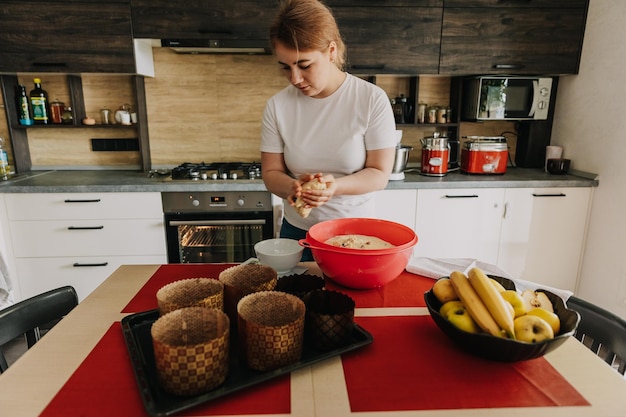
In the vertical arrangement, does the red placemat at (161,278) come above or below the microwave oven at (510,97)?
below

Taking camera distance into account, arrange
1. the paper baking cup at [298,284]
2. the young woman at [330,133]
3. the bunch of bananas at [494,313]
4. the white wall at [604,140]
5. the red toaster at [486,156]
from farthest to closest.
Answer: the red toaster at [486,156]
the white wall at [604,140]
the young woman at [330,133]
the paper baking cup at [298,284]
the bunch of bananas at [494,313]

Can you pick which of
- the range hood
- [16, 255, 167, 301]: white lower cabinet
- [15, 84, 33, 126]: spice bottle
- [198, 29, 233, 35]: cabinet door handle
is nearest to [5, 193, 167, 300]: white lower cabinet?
[16, 255, 167, 301]: white lower cabinet

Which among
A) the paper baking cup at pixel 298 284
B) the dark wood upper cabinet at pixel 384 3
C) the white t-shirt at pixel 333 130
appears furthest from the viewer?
the dark wood upper cabinet at pixel 384 3

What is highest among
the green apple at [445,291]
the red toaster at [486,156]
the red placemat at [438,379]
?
the red toaster at [486,156]

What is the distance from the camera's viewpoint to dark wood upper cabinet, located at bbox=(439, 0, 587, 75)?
2439 mm

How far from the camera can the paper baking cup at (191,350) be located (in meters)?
0.62

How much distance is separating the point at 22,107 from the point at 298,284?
257 centimetres

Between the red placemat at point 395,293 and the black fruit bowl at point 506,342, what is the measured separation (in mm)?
189

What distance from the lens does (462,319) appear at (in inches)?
30.2

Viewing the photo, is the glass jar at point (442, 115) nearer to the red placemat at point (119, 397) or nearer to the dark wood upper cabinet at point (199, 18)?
the dark wood upper cabinet at point (199, 18)

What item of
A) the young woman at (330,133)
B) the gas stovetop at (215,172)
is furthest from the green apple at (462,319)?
the gas stovetop at (215,172)

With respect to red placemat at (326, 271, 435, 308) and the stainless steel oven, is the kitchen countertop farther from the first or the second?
red placemat at (326, 271, 435, 308)

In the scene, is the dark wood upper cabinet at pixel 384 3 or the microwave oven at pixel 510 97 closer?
the dark wood upper cabinet at pixel 384 3

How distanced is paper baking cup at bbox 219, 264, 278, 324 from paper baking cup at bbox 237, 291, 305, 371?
7 centimetres
